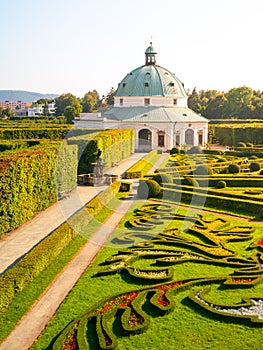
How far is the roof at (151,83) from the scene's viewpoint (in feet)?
214

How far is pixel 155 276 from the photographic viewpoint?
1368cm

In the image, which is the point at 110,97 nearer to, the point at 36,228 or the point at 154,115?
the point at 154,115

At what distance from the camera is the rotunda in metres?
58.3

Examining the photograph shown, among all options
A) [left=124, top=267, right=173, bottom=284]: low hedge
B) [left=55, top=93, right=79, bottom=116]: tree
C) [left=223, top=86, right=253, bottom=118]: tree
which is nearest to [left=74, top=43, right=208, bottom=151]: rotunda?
[left=223, top=86, right=253, bottom=118]: tree

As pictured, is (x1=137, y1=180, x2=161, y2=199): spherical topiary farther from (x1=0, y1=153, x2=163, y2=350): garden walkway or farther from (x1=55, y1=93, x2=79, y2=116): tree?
(x1=55, y1=93, x2=79, y2=116): tree

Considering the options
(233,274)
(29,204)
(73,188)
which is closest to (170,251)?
(233,274)

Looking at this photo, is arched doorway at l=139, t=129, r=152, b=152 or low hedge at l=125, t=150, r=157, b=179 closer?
low hedge at l=125, t=150, r=157, b=179

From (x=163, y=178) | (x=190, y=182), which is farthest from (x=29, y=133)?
(x=190, y=182)

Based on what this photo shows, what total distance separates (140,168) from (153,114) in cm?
2580

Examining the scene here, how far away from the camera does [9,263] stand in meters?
14.3

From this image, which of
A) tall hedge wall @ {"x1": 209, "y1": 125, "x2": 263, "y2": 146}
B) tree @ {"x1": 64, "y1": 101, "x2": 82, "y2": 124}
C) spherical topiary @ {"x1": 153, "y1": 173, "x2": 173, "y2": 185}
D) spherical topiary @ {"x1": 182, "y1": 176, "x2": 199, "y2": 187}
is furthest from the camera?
tree @ {"x1": 64, "y1": 101, "x2": 82, "y2": 124}

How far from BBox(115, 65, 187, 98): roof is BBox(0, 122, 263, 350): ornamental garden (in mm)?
42154

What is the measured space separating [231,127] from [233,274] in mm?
51621

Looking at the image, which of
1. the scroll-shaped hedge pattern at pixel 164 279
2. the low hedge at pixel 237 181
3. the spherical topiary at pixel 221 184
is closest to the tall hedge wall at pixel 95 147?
the low hedge at pixel 237 181
